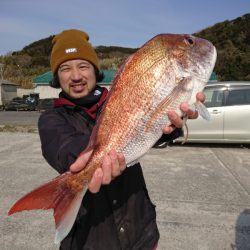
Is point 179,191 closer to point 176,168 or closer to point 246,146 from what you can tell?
point 176,168

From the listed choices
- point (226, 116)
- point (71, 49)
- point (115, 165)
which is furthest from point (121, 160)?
point (226, 116)

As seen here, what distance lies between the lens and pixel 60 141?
1.90m

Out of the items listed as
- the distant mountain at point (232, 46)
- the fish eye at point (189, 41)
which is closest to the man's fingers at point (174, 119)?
the fish eye at point (189, 41)

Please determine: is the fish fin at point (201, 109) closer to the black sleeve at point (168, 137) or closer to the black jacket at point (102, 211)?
Result: the black sleeve at point (168, 137)

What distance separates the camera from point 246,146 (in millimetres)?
10391

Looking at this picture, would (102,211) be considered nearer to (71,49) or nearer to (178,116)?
(178,116)

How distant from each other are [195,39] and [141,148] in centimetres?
54

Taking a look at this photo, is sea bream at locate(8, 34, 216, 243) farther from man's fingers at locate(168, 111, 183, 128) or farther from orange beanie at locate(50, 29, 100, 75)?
orange beanie at locate(50, 29, 100, 75)

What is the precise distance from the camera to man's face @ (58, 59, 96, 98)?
83.4 inches

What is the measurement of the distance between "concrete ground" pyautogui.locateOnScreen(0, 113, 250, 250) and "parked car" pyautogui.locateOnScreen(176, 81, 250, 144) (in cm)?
34

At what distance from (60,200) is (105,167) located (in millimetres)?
227

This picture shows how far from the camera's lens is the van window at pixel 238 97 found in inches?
387

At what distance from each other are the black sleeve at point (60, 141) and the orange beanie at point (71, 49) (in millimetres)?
301

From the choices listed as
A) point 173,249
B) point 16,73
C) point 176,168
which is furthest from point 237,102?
point 16,73
